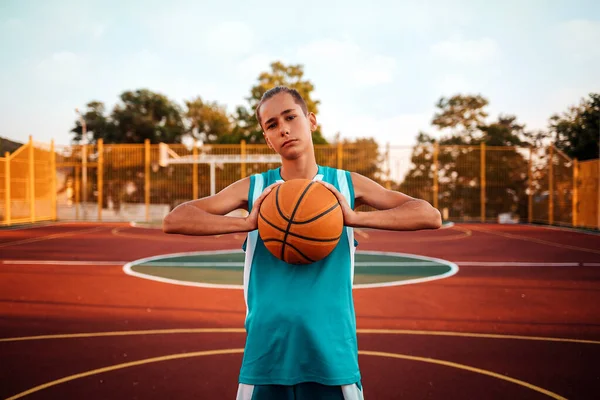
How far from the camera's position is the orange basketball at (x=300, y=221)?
171cm

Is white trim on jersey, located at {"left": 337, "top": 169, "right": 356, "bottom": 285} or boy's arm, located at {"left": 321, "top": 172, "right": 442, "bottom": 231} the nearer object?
boy's arm, located at {"left": 321, "top": 172, "right": 442, "bottom": 231}

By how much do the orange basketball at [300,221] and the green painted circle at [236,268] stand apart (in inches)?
234

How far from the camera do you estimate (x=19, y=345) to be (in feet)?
15.5

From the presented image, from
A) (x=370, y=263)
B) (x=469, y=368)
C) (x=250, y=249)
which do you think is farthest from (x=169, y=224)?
(x=370, y=263)

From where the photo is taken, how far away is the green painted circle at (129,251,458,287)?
316 inches

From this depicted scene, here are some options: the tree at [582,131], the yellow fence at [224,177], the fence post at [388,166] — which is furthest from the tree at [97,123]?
the tree at [582,131]

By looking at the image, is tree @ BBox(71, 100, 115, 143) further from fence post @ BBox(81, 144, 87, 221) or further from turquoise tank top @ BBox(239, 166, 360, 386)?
turquoise tank top @ BBox(239, 166, 360, 386)

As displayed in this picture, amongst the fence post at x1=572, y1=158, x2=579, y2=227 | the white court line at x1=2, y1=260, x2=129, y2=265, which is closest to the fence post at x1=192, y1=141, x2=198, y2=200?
the white court line at x1=2, y1=260, x2=129, y2=265

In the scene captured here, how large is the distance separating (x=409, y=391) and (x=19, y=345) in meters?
3.73

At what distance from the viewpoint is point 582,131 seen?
22.5 m

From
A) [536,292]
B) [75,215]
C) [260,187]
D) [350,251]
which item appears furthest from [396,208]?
[75,215]

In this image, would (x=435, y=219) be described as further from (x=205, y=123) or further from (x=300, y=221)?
(x=205, y=123)

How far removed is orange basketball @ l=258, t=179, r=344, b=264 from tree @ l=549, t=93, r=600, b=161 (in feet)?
79.0

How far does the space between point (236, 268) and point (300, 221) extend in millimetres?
7817
